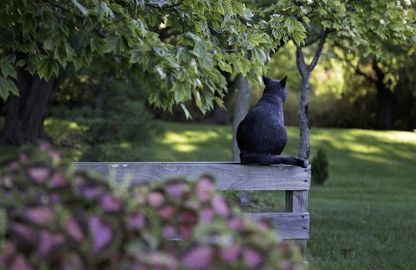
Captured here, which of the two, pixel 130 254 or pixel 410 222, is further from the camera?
pixel 410 222

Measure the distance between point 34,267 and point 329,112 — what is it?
32.8m

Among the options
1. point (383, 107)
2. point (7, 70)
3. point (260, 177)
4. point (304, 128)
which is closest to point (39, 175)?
point (7, 70)

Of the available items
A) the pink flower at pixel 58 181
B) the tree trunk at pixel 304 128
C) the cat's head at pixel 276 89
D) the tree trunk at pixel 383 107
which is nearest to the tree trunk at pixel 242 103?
the tree trunk at pixel 304 128

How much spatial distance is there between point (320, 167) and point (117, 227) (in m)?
15.8

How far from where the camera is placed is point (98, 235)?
75.4 inches

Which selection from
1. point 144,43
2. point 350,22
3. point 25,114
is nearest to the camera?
point 144,43

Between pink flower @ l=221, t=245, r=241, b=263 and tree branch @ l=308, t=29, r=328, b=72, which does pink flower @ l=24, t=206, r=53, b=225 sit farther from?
tree branch @ l=308, t=29, r=328, b=72

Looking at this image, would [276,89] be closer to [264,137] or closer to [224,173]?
[264,137]

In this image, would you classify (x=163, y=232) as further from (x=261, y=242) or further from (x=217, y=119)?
(x=217, y=119)

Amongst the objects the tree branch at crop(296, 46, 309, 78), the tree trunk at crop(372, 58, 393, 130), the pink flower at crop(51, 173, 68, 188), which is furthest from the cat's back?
the tree trunk at crop(372, 58, 393, 130)

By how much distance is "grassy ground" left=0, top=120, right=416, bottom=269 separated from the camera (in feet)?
25.6

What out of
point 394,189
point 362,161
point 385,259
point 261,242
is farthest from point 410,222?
point 362,161

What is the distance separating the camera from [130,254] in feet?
6.38

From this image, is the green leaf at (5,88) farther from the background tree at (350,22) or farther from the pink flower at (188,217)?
the background tree at (350,22)
